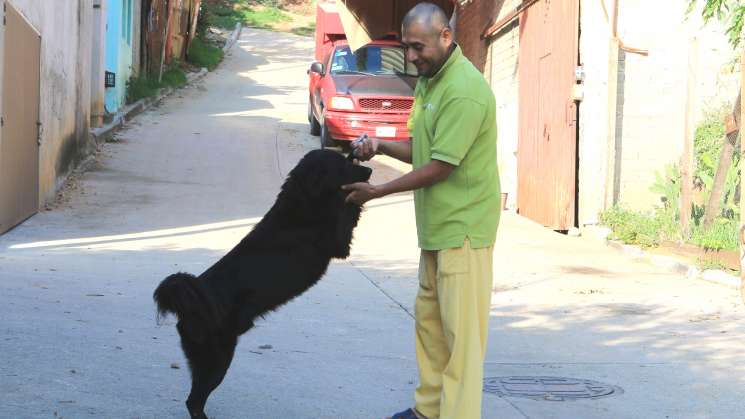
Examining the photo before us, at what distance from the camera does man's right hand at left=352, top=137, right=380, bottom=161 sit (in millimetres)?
4805

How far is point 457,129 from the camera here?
431cm

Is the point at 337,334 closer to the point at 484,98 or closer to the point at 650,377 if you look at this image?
the point at 650,377

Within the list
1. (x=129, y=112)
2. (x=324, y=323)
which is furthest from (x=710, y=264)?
(x=129, y=112)

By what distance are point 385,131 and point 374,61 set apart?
1.97 m

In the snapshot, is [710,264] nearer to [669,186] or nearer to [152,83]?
[669,186]

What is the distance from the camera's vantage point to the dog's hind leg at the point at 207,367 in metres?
4.66

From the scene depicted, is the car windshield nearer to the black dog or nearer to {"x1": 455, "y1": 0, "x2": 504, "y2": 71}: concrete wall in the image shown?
{"x1": 455, "y1": 0, "x2": 504, "y2": 71}: concrete wall

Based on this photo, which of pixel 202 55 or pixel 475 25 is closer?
pixel 475 25

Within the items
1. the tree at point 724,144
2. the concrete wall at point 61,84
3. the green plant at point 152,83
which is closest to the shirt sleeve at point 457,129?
the tree at point 724,144

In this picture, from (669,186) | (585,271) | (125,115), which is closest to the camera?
(585,271)

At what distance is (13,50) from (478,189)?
26.1 ft

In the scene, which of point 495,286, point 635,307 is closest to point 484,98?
point 635,307

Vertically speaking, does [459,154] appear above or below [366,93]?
below

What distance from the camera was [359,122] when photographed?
59.8 feet
